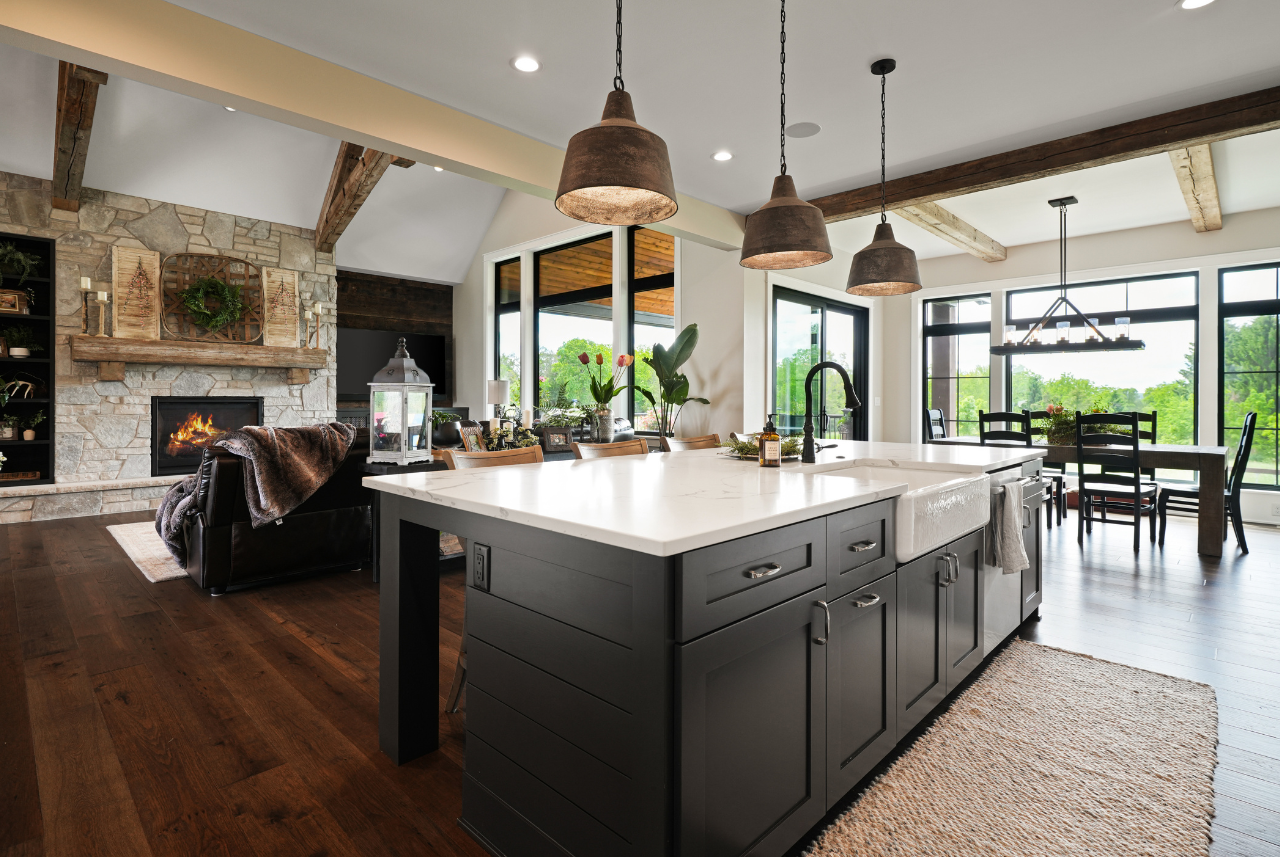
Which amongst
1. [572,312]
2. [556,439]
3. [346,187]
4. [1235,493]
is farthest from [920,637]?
[346,187]

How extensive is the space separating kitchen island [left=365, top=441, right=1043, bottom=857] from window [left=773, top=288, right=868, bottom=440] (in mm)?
4307

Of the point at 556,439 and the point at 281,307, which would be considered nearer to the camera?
the point at 556,439

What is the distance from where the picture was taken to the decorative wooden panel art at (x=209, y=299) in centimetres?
646

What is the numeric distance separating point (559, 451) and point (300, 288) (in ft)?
13.6

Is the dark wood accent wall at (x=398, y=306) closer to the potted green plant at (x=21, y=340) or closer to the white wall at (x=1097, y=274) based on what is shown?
the potted green plant at (x=21, y=340)

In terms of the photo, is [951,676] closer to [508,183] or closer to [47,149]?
[508,183]

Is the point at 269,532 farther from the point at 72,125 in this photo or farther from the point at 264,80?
the point at 72,125

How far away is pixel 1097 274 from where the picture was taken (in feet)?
21.3

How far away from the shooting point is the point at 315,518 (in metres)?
3.84

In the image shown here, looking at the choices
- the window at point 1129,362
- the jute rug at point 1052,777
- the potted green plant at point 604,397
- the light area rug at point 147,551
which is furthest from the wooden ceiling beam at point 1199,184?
the light area rug at point 147,551

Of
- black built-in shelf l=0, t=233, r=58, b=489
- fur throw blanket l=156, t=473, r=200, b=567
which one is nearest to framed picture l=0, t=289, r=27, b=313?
black built-in shelf l=0, t=233, r=58, b=489

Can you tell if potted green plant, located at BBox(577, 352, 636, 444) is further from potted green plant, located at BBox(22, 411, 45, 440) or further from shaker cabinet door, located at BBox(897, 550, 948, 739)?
potted green plant, located at BBox(22, 411, 45, 440)

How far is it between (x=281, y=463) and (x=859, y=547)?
3.23m

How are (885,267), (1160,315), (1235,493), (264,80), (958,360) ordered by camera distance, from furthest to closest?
1. (958,360)
2. (1160,315)
3. (1235,493)
4. (264,80)
5. (885,267)
